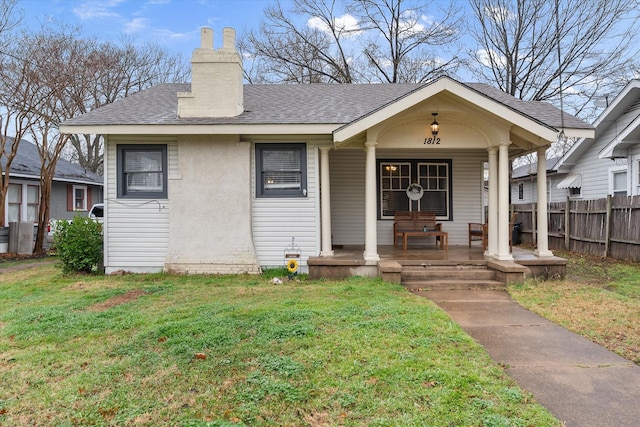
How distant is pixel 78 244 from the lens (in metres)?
7.89

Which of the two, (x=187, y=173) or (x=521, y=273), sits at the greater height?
(x=187, y=173)

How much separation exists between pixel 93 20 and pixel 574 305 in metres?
18.7

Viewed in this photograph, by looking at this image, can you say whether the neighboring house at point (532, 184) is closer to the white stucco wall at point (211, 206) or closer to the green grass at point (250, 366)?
the white stucco wall at point (211, 206)

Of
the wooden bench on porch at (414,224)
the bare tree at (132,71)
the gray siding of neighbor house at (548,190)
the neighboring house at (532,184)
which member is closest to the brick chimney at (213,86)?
the wooden bench on porch at (414,224)

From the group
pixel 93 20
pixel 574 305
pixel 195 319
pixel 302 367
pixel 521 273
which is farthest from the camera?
pixel 93 20

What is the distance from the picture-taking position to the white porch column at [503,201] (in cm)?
717

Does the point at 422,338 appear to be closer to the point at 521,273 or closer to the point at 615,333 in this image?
the point at 615,333

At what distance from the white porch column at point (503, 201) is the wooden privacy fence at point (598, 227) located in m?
4.49

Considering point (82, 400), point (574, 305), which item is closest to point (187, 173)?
point (82, 400)

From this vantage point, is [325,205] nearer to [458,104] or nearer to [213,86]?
[458,104]

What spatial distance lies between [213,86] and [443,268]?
5.78 m

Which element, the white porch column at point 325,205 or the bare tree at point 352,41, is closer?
the white porch column at point 325,205

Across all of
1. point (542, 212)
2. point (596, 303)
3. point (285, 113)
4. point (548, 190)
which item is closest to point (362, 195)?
point (285, 113)

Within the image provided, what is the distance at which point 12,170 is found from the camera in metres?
13.4
